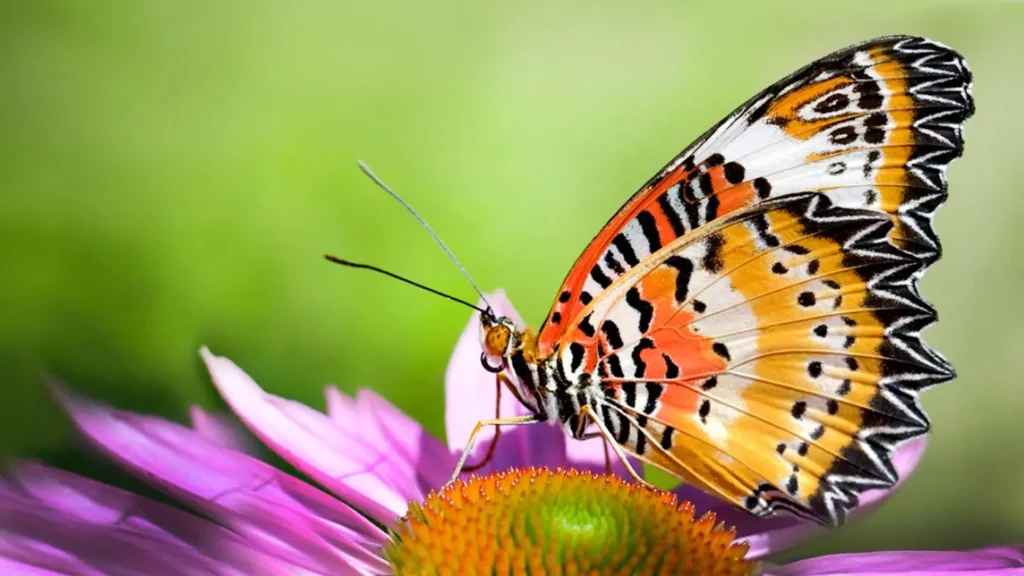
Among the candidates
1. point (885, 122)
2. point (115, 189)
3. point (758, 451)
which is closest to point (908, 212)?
point (885, 122)

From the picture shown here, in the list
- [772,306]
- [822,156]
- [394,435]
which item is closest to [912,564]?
[772,306]

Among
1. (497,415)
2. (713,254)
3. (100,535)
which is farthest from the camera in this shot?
(497,415)

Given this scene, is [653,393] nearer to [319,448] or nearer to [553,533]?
[553,533]

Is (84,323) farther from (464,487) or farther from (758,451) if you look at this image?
(758,451)

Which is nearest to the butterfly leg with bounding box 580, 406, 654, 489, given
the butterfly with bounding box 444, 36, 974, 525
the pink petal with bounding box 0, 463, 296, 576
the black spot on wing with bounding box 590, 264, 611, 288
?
the butterfly with bounding box 444, 36, 974, 525

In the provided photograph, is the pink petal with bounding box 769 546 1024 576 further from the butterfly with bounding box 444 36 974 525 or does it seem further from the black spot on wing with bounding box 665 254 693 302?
the black spot on wing with bounding box 665 254 693 302

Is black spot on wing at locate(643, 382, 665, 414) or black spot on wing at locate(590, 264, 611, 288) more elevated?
black spot on wing at locate(590, 264, 611, 288)
